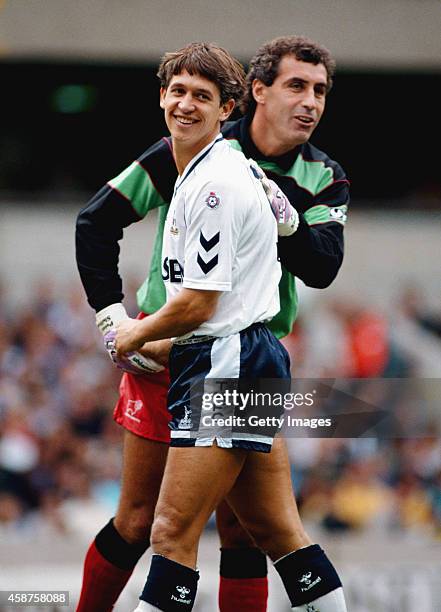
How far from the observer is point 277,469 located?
391 cm

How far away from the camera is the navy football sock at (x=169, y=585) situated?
3654mm

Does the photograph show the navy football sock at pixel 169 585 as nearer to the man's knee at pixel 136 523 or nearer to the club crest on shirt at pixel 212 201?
the man's knee at pixel 136 523

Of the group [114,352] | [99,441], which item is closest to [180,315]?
[114,352]

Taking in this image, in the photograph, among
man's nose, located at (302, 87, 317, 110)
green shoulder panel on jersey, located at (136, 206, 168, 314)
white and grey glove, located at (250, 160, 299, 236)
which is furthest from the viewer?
green shoulder panel on jersey, located at (136, 206, 168, 314)

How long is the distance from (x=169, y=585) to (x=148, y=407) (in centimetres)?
87

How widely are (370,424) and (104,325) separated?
1.15 meters

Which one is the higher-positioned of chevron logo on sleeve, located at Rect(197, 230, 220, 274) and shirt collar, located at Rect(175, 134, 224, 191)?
shirt collar, located at Rect(175, 134, 224, 191)

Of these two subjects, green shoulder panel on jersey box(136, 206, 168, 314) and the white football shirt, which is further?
green shoulder panel on jersey box(136, 206, 168, 314)

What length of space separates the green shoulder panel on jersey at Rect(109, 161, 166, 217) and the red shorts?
64 centimetres

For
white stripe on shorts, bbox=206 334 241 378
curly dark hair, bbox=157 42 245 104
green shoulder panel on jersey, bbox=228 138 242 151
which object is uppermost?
green shoulder panel on jersey, bbox=228 138 242 151

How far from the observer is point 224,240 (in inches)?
140

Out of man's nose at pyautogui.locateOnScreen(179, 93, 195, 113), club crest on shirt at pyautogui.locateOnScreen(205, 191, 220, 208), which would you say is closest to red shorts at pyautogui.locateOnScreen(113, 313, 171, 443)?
club crest on shirt at pyautogui.locateOnScreen(205, 191, 220, 208)

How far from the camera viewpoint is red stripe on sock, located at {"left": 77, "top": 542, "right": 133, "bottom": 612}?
4.38m

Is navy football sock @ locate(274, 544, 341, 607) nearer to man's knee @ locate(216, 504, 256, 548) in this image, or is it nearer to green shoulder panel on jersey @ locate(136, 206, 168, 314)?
man's knee @ locate(216, 504, 256, 548)
